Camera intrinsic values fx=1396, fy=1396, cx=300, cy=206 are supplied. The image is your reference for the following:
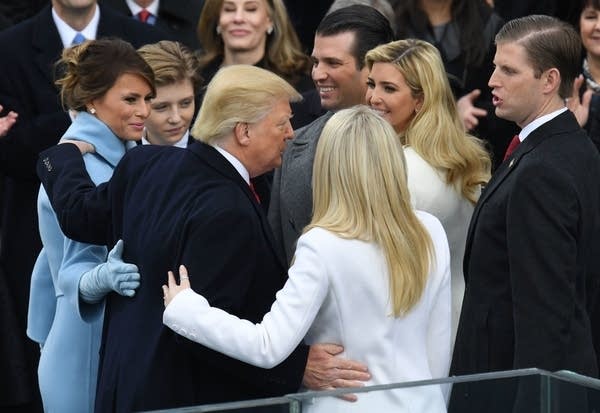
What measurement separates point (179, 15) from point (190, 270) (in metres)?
3.90

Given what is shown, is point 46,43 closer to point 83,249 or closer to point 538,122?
point 83,249

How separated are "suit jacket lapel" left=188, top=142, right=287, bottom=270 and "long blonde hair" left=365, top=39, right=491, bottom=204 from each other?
1.07m

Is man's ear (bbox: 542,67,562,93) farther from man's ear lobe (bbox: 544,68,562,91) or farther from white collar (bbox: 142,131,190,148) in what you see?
white collar (bbox: 142,131,190,148)

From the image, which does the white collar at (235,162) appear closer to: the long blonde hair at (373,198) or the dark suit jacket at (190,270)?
the dark suit jacket at (190,270)

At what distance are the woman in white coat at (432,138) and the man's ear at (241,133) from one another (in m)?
0.98

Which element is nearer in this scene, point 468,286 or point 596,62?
point 468,286

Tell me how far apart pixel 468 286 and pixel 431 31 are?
8.49 feet

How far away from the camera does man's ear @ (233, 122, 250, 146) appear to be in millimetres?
4105

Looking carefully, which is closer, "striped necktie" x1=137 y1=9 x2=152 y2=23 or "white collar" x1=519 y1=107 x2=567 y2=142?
"white collar" x1=519 y1=107 x2=567 y2=142

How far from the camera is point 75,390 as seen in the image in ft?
15.3

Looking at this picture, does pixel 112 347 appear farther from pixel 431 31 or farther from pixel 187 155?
pixel 431 31

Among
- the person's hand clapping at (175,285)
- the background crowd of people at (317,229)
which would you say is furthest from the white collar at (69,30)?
the person's hand clapping at (175,285)

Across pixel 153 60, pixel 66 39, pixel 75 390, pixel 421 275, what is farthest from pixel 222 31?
pixel 421 275

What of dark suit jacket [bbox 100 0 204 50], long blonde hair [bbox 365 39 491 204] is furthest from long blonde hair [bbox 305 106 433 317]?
dark suit jacket [bbox 100 0 204 50]
